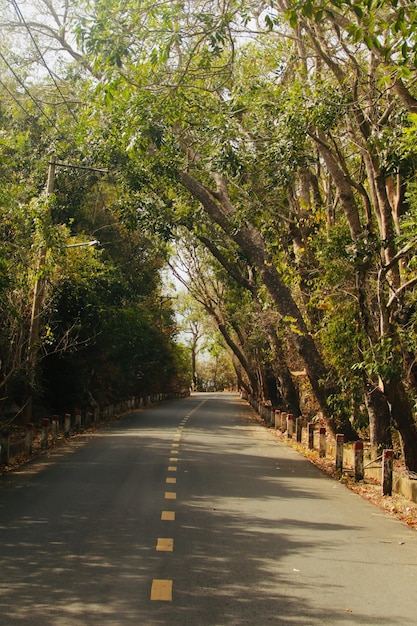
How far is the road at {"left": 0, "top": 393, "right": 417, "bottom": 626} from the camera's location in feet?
19.5

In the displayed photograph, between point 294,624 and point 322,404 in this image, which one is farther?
point 322,404

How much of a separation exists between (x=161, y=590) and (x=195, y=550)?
A: 5.16 ft

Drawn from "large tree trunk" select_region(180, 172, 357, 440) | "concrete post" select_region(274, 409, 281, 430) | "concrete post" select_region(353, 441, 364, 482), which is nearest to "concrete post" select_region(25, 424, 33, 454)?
"large tree trunk" select_region(180, 172, 357, 440)

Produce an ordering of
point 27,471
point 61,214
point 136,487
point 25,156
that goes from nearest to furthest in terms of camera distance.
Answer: point 136,487
point 27,471
point 25,156
point 61,214

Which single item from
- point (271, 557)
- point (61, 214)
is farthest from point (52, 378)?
point (271, 557)

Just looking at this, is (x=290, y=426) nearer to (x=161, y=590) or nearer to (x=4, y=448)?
(x=4, y=448)

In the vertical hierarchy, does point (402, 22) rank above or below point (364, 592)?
above

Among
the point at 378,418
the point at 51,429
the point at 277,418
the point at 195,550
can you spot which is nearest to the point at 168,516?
the point at 195,550

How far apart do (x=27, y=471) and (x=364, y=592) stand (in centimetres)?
924

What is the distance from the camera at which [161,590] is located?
636 centimetres

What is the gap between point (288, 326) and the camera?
66.3ft

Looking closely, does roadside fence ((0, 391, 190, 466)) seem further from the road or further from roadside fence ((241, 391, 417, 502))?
roadside fence ((241, 391, 417, 502))

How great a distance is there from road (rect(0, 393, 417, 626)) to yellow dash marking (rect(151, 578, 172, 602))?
0.08 feet

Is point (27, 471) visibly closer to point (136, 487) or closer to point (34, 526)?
point (136, 487)
